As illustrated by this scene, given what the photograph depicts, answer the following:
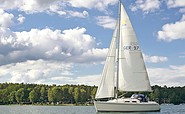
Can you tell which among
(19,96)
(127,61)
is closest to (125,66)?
(127,61)

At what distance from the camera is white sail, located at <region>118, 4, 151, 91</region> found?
227ft

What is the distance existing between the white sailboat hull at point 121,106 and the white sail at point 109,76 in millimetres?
1985

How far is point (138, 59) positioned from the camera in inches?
2741

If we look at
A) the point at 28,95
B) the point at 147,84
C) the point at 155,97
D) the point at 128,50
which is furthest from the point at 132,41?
the point at 28,95

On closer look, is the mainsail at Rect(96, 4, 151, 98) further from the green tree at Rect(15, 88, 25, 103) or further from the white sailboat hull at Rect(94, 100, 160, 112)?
the green tree at Rect(15, 88, 25, 103)

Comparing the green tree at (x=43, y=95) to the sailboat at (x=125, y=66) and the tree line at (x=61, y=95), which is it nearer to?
the tree line at (x=61, y=95)

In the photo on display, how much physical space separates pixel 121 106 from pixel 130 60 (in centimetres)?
871

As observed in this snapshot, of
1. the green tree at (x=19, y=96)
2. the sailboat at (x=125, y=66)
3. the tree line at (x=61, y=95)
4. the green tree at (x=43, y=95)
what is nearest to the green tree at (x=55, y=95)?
the tree line at (x=61, y=95)

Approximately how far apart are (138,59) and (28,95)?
127 metres

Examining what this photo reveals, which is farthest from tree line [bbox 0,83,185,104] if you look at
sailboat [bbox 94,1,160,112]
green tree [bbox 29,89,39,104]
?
sailboat [bbox 94,1,160,112]

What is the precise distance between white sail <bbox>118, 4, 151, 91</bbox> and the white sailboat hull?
3.64 m

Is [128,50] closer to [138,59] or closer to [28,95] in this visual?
[138,59]

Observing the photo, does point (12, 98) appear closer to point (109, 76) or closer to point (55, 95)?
point (55, 95)

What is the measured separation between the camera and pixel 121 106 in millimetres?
65188
